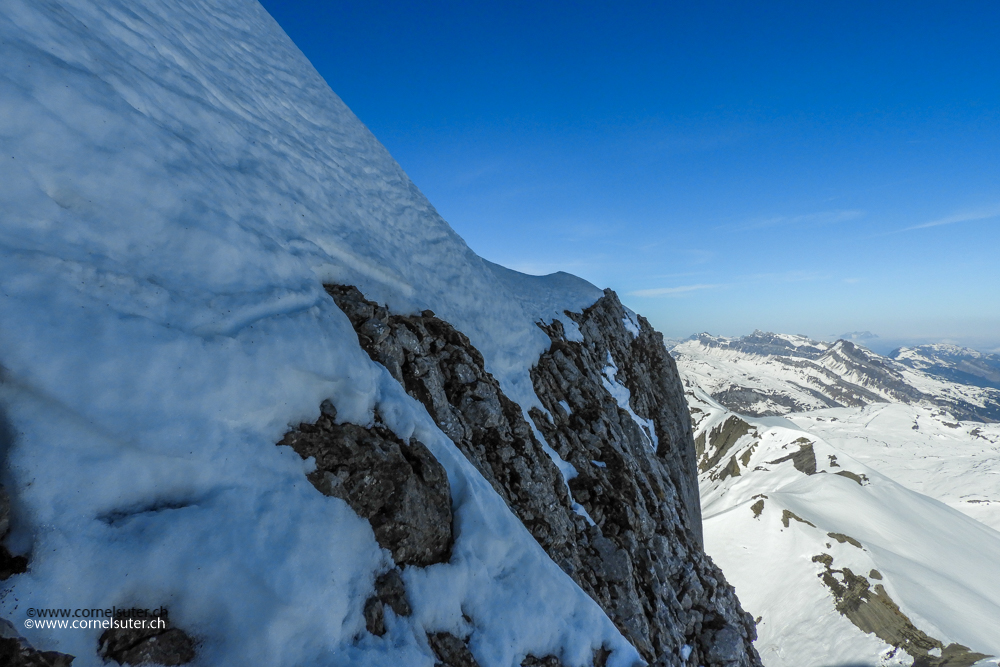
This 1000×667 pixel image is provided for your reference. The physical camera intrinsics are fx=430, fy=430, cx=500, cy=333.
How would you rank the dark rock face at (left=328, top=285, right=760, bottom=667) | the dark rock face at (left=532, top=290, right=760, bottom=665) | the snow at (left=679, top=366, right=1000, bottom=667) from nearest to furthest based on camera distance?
the dark rock face at (left=328, top=285, right=760, bottom=667) < the dark rock face at (left=532, top=290, right=760, bottom=665) < the snow at (left=679, top=366, right=1000, bottom=667)

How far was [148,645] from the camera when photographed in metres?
4.40

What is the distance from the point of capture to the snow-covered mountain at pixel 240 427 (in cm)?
470

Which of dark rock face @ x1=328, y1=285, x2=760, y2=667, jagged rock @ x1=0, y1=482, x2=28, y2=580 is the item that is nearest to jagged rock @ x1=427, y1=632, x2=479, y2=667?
dark rock face @ x1=328, y1=285, x2=760, y2=667

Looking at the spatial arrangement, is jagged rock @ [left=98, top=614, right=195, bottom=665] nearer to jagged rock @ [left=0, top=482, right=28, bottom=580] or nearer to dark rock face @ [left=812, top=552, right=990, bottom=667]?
jagged rock @ [left=0, top=482, right=28, bottom=580]

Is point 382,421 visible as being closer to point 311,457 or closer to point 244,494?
point 311,457

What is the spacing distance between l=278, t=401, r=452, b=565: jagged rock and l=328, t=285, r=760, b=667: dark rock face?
1554mm

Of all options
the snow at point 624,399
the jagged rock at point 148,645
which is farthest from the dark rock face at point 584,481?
the jagged rock at point 148,645

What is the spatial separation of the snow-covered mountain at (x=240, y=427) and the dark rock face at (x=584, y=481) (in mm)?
90

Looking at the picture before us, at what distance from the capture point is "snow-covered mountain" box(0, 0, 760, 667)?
4699 millimetres

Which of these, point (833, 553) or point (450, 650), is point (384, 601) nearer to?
point (450, 650)

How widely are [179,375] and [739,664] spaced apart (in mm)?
16975

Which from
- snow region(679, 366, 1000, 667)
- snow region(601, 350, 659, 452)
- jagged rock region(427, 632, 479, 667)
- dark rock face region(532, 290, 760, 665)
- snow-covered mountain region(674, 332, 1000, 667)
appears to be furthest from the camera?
snow region(679, 366, 1000, 667)

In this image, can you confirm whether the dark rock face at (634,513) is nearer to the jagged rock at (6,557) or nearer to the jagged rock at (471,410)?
the jagged rock at (471,410)

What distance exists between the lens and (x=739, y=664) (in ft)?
43.7
